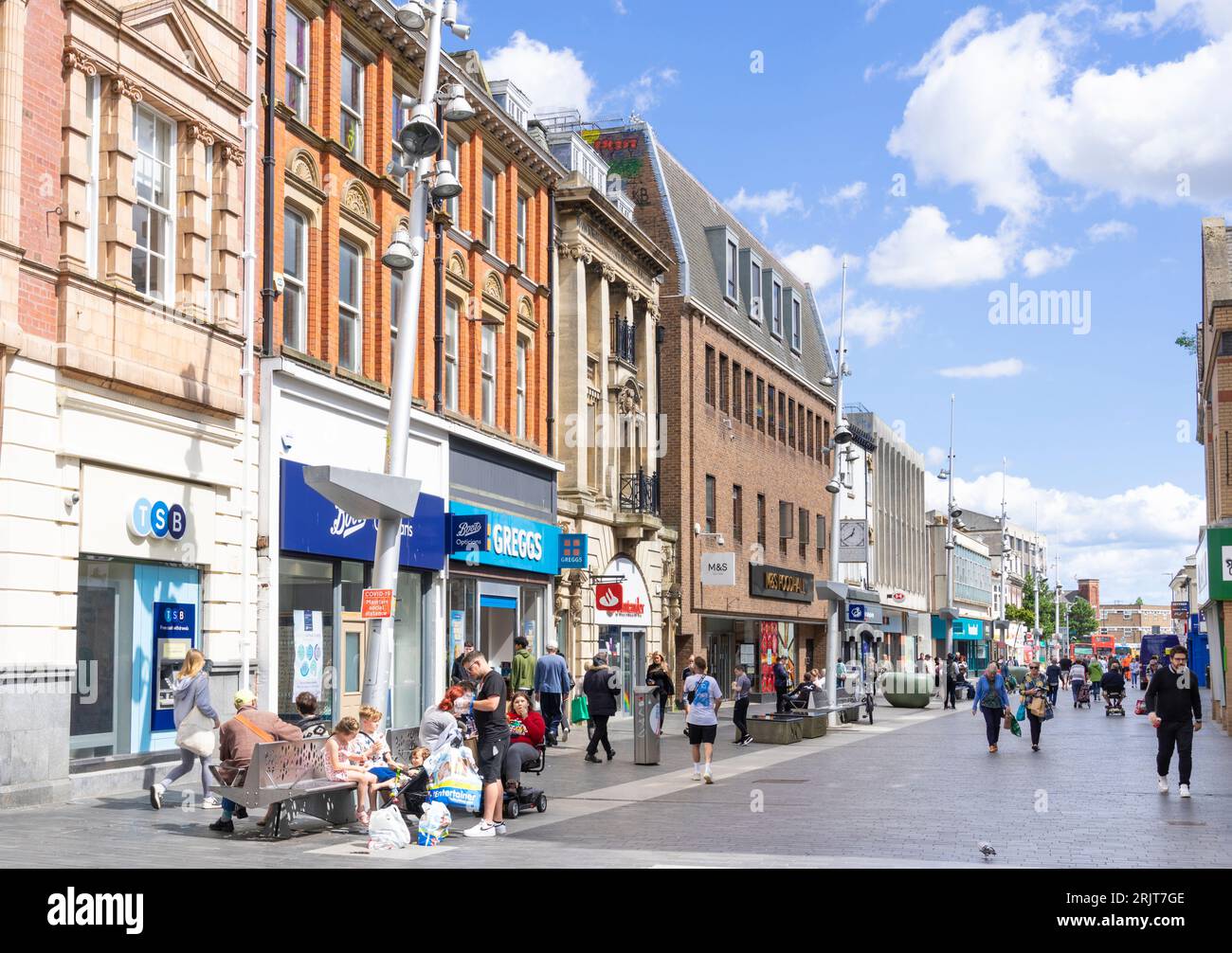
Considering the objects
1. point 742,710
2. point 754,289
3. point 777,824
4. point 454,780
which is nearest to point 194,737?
point 454,780

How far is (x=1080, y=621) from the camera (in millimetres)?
163000

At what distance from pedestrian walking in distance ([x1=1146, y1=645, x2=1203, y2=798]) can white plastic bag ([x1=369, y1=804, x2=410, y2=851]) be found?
30.1ft

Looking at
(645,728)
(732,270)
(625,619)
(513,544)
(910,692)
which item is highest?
(732,270)

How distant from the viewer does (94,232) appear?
16.8 meters

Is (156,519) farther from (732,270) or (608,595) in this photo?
(732,270)

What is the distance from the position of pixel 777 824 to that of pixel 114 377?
9169mm

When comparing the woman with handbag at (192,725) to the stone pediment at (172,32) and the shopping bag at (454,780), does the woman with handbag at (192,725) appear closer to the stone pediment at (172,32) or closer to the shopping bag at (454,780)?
the shopping bag at (454,780)

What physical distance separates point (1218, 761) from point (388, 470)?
48.6 ft

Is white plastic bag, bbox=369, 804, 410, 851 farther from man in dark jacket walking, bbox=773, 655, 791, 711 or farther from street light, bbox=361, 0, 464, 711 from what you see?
man in dark jacket walking, bbox=773, 655, 791, 711

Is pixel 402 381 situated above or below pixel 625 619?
above

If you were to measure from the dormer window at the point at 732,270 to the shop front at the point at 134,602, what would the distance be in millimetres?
30095

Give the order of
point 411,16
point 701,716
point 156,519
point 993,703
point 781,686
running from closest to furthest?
point 411,16, point 156,519, point 701,716, point 993,703, point 781,686

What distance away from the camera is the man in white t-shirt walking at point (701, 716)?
19.4m
